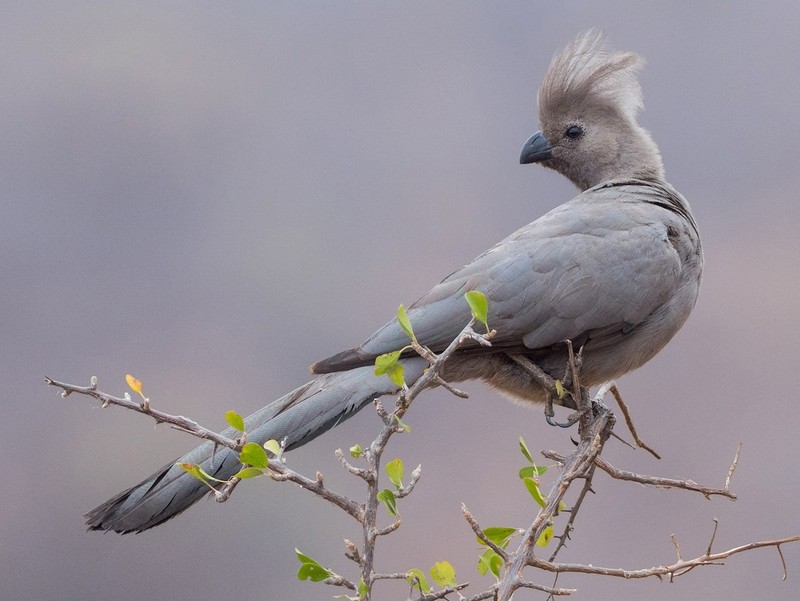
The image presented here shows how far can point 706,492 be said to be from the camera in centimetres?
222

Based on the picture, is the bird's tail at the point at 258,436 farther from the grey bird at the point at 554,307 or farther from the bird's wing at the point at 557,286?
the bird's wing at the point at 557,286

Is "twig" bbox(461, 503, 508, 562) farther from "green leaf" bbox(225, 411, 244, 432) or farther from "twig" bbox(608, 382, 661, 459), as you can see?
"twig" bbox(608, 382, 661, 459)

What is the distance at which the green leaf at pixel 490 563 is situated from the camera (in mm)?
1960

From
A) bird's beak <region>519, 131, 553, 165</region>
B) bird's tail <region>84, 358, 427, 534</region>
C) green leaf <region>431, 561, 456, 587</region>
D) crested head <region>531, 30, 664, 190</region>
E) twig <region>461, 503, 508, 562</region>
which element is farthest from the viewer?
bird's beak <region>519, 131, 553, 165</region>

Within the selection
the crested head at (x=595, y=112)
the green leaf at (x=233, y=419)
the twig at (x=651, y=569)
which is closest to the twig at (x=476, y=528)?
the twig at (x=651, y=569)

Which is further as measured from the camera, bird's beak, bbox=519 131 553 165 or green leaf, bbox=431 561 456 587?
bird's beak, bbox=519 131 553 165

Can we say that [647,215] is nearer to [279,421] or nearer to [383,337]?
[383,337]

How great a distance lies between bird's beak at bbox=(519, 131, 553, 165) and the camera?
3.89 meters

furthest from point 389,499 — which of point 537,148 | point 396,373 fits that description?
point 537,148

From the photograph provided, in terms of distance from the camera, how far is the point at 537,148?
3900 millimetres

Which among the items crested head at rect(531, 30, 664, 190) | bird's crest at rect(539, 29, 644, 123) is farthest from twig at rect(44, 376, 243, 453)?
bird's crest at rect(539, 29, 644, 123)

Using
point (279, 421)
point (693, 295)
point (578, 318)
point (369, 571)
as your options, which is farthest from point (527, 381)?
point (369, 571)

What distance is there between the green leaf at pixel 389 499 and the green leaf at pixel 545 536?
39 centimetres

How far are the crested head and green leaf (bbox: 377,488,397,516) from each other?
2311 millimetres
